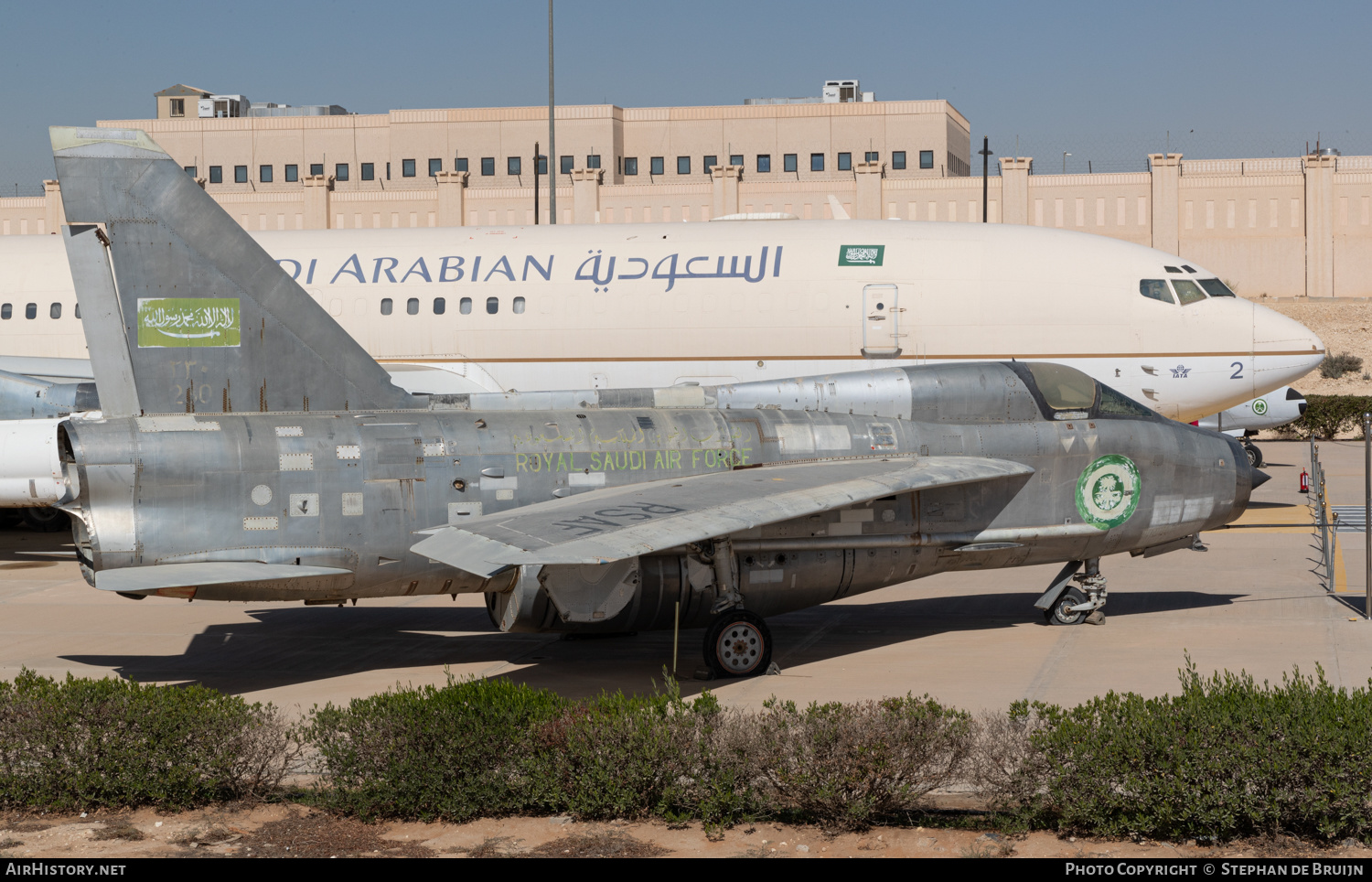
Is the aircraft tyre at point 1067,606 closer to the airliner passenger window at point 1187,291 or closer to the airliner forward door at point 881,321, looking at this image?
the airliner forward door at point 881,321

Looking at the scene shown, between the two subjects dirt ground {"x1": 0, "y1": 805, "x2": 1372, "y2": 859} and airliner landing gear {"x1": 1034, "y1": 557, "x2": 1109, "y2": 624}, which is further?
airliner landing gear {"x1": 1034, "y1": 557, "x2": 1109, "y2": 624}

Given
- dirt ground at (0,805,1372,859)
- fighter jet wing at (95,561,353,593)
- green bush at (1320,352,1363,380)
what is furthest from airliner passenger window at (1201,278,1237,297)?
green bush at (1320,352,1363,380)

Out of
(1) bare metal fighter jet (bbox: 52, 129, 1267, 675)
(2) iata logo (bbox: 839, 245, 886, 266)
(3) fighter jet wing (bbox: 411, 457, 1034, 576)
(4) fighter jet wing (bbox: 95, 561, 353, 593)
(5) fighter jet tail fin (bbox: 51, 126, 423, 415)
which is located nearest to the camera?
(3) fighter jet wing (bbox: 411, 457, 1034, 576)

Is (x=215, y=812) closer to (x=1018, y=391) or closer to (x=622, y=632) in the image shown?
(x=622, y=632)

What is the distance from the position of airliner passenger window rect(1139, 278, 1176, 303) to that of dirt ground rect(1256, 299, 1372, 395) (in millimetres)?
56832

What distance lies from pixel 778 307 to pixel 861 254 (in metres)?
1.62

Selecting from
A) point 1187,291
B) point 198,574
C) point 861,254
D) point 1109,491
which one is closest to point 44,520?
point 198,574

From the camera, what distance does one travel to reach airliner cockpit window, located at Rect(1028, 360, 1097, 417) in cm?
1390

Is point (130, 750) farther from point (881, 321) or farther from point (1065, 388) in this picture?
point (881, 321)

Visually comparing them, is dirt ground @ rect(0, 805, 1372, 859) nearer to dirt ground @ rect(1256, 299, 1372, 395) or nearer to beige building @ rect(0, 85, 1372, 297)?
beige building @ rect(0, 85, 1372, 297)

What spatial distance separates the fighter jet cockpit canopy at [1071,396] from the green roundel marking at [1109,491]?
0.57 m

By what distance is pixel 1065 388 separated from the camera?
13.9 meters

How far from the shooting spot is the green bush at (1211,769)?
734cm
